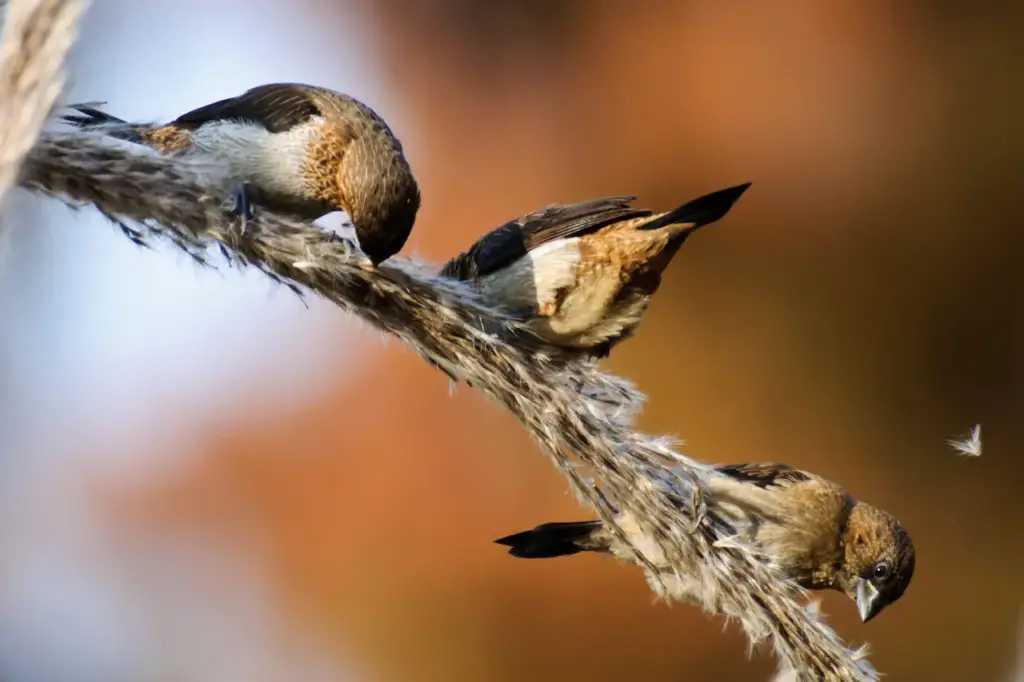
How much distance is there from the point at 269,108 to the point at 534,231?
0.26m

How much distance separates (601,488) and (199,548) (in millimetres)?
1414

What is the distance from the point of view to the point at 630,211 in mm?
764

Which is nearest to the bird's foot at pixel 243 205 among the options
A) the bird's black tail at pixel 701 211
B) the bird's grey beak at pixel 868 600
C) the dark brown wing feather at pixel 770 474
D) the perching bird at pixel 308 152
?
the perching bird at pixel 308 152

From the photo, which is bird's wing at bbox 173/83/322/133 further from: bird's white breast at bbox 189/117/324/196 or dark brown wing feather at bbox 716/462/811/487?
dark brown wing feather at bbox 716/462/811/487

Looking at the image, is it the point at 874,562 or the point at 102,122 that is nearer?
the point at 102,122

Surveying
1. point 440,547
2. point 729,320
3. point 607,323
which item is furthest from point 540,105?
point 607,323

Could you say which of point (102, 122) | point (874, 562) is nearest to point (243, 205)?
point (102, 122)

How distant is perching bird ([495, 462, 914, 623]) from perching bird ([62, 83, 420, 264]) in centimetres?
34

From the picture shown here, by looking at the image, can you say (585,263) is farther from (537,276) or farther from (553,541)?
(553,541)

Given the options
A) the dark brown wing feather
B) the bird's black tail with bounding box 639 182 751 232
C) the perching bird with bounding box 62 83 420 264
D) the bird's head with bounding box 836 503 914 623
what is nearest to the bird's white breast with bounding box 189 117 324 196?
the perching bird with bounding box 62 83 420 264

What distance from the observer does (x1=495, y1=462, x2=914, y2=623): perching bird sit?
2.36 feet

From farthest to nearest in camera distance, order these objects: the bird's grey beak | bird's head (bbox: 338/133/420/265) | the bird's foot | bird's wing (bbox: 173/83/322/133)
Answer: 1. the bird's grey beak
2. bird's wing (bbox: 173/83/322/133)
3. bird's head (bbox: 338/133/420/265)
4. the bird's foot

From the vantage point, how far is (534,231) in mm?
745

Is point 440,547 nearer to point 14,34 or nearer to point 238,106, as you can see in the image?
point 238,106
